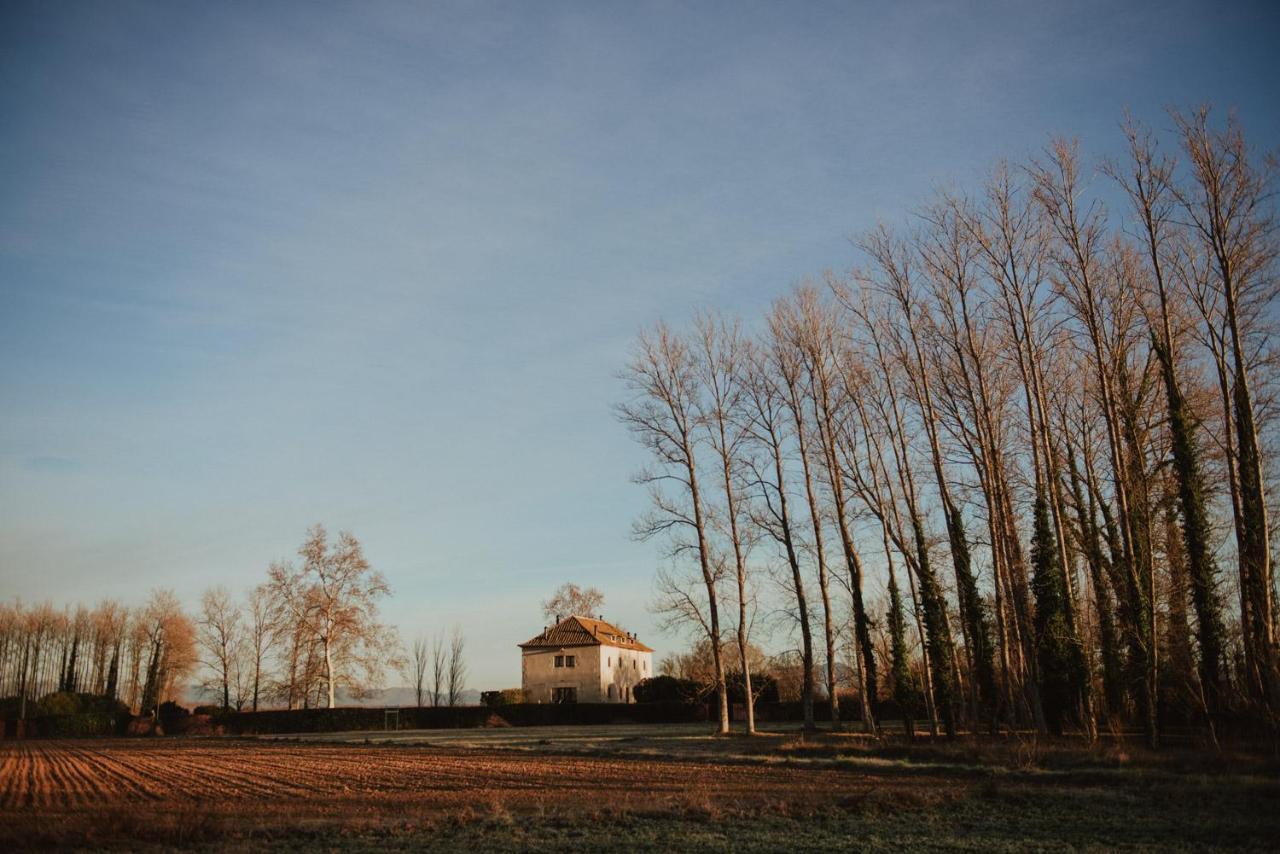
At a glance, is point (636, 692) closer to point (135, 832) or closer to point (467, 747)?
point (467, 747)

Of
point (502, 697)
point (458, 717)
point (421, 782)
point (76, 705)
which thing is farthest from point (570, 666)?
point (421, 782)

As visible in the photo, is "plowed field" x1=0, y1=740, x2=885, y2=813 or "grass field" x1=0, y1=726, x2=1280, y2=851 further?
"plowed field" x1=0, y1=740, x2=885, y2=813

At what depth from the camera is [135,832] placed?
35.2 feet

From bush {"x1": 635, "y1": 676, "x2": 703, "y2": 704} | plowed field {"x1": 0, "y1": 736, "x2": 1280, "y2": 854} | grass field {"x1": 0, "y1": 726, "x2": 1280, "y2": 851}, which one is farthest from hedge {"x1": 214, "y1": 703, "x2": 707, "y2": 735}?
plowed field {"x1": 0, "y1": 736, "x2": 1280, "y2": 854}

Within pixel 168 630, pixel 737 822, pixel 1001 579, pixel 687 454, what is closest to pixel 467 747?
pixel 687 454

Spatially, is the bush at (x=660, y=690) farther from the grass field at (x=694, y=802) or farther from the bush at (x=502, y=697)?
the grass field at (x=694, y=802)

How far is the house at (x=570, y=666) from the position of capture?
6272cm

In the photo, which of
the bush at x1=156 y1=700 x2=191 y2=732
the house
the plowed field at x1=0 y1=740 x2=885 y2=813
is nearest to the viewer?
the plowed field at x1=0 y1=740 x2=885 y2=813

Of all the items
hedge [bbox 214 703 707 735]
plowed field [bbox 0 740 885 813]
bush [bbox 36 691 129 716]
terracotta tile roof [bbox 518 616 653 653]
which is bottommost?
hedge [bbox 214 703 707 735]

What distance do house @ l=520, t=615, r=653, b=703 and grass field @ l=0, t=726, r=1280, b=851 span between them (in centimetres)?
4080

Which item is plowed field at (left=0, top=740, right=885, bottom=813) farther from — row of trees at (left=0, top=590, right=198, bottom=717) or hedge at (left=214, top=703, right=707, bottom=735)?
row of trees at (left=0, top=590, right=198, bottom=717)

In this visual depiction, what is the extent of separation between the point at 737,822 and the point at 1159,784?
7.97m

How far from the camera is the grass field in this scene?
9961mm

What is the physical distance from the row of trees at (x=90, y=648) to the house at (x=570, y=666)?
99.4 feet
